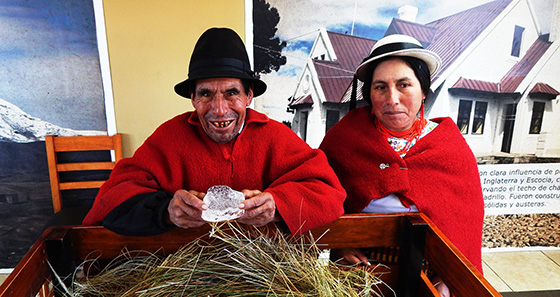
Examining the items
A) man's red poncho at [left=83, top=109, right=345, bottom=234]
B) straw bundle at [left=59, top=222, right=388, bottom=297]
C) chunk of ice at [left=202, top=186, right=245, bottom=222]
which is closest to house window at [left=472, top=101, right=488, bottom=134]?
man's red poncho at [left=83, top=109, right=345, bottom=234]

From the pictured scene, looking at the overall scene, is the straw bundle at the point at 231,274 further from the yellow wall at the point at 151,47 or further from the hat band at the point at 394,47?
the yellow wall at the point at 151,47

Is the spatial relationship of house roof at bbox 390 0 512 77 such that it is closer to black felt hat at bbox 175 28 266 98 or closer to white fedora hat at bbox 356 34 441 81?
white fedora hat at bbox 356 34 441 81

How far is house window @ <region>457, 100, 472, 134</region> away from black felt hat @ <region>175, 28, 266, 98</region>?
1945 millimetres

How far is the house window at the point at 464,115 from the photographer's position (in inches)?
90.7

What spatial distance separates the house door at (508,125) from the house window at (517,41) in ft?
1.27

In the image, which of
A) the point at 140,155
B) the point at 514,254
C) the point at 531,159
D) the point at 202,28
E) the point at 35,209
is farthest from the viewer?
the point at 514,254

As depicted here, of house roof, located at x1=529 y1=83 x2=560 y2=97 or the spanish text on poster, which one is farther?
the spanish text on poster

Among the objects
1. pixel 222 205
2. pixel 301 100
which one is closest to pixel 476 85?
pixel 301 100

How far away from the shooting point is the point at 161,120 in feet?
6.98

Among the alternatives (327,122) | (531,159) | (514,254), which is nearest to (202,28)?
(327,122)

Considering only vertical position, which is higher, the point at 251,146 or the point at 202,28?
the point at 202,28

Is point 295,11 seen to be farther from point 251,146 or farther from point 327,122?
point 251,146

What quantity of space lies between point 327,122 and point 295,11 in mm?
829

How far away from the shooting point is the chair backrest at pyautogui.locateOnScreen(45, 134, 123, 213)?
2039mm
